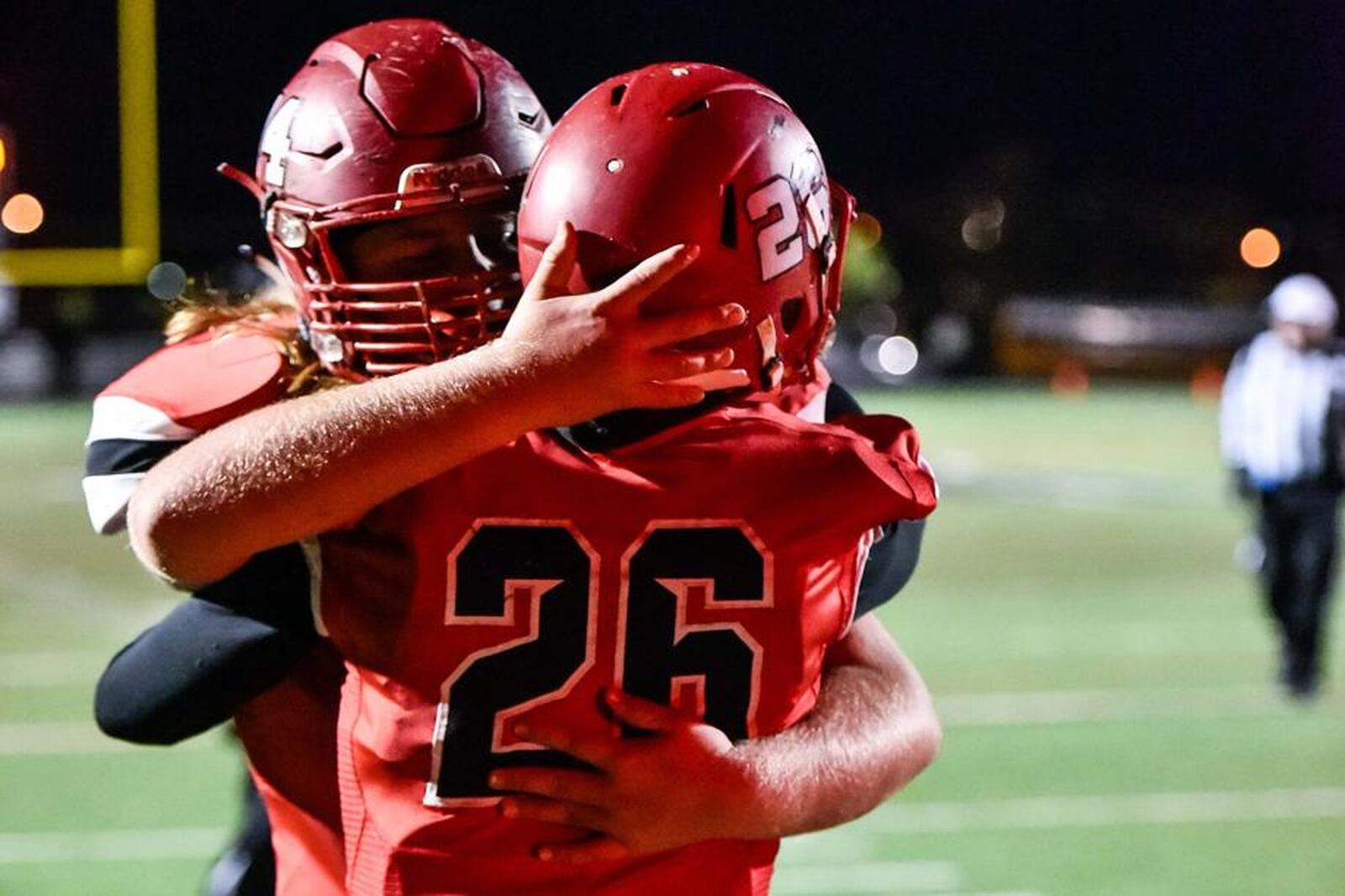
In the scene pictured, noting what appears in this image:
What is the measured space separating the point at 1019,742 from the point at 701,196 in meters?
5.17

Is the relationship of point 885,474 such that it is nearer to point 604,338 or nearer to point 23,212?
point 604,338

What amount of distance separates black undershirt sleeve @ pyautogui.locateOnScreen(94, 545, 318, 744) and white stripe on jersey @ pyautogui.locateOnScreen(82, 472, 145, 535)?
0.11 metres

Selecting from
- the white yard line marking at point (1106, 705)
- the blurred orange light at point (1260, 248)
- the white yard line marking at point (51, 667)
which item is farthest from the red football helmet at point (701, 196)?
the blurred orange light at point (1260, 248)

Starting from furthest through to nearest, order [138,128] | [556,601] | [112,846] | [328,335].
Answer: [138,128], [112,846], [328,335], [556,601]

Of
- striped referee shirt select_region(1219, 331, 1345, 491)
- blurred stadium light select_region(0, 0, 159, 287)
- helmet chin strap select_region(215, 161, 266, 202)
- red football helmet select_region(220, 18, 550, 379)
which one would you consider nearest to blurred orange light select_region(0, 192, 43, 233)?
blurred stadium light select_region(0, 0, 159, 287)

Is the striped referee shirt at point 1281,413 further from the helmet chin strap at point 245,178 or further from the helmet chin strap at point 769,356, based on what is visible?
the helmet chin strap at point 769,356

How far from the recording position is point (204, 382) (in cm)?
186

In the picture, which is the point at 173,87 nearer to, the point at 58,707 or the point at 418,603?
the point at 58,707

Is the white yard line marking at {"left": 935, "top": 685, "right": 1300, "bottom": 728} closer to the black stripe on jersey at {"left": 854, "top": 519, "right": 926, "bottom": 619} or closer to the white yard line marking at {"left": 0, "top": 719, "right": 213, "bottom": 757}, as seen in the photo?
the white yard line marking at {"left": 0, "top": 719, "right": 213, "bottom": 757}

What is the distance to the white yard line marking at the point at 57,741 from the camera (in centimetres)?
636

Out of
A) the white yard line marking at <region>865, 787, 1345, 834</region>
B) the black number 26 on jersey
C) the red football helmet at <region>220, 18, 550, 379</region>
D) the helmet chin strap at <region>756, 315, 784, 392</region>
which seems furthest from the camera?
the white yard line marking at <region>865, 787, 1345, 834</region>

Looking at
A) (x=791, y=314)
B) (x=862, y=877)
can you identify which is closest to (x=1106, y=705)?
(x=862, y=877)

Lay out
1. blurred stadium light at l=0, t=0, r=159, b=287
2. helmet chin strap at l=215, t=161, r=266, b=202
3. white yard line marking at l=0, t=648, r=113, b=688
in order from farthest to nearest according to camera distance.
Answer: blurred stadium light at l=0, t=0, r=159, b=287
white yard line marking at l=0, t=648, r=113, b=688
helmet chin strap at l=215, t=161, r=266, b=202

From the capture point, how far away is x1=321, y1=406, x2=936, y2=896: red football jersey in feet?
5.04
